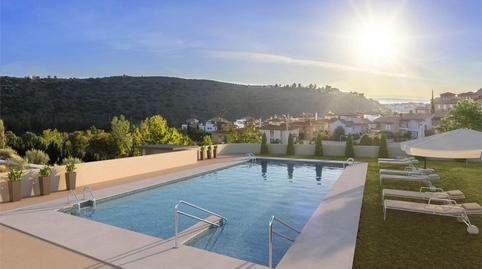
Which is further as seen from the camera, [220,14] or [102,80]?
[102,80]

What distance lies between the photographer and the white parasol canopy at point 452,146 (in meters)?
8.27

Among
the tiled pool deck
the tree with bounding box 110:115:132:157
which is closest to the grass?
the tiled pool deck

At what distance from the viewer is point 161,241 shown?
21.0ft

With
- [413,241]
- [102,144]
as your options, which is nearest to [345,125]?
[102,144]

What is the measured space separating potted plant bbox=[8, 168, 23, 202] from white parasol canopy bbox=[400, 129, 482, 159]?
11.1 m

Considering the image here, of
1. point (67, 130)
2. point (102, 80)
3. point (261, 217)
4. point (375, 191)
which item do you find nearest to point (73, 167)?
point (261, 217)

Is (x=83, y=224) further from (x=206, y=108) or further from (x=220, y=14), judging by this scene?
(x=206, y=108)

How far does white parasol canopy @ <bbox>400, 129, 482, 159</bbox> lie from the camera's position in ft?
27.1

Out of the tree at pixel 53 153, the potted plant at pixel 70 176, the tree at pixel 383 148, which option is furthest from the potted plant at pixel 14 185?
the tree at pixel 383 148

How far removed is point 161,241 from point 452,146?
7.53 metres

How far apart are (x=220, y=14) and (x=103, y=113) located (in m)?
40.6

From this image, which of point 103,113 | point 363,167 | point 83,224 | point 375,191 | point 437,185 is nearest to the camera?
point 83,224

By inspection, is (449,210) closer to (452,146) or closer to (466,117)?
(452,146)

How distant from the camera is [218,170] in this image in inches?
626
